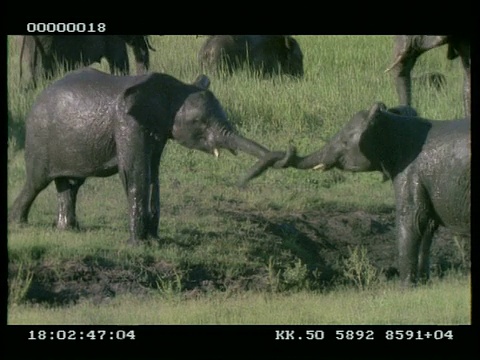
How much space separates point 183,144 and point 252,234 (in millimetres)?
1465

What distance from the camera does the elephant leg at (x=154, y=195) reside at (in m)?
12.0

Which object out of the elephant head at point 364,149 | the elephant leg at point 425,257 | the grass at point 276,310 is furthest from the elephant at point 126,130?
the elephant leg at point 425,257

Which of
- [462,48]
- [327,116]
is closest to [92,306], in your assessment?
[462,48]

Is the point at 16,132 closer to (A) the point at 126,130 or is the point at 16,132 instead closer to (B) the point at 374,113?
(A) the point at 126,130

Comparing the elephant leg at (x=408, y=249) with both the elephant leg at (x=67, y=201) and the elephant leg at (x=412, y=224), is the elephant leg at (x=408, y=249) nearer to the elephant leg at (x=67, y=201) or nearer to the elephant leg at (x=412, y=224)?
the elephant leg at (x=412, y=224)

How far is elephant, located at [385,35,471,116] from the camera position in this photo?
44.1 feet

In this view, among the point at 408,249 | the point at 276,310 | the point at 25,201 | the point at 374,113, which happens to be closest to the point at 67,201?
the point at 25,201

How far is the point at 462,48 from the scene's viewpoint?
44.2ft

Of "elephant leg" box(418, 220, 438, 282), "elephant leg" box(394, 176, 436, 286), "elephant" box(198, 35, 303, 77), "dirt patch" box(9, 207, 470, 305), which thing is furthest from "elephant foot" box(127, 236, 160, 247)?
"elephant" box(198, 35, 303, 77)

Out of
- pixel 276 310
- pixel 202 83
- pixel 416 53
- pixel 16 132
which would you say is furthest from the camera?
pixel 416 53

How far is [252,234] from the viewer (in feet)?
43.5

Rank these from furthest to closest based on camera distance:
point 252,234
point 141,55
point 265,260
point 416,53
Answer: point 141,55 → point 416,53 → point 252,234 → point 265,260

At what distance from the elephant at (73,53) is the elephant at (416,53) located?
276cm

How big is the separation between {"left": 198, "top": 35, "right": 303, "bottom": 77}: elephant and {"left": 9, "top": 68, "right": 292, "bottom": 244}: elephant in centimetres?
479
